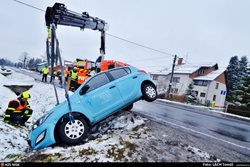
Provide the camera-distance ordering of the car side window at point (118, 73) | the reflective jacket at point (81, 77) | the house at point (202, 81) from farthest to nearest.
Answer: the house at point (202, 81)
the reflective jacket at point (81, 77)
the car side window at point (118, 73)

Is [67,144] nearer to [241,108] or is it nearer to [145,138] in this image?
[145,138]

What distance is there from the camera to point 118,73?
6.03 m

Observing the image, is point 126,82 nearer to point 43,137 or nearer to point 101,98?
point 101,98

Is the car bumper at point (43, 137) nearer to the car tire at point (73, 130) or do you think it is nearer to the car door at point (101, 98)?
the car tire at point (73, 130)

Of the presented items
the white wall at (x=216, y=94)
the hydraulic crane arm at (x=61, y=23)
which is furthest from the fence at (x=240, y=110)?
the white wall at (x=216, y=94)

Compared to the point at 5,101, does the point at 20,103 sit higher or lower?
higher

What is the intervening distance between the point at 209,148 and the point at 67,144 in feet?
11.6

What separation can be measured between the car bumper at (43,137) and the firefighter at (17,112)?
2.49 metres

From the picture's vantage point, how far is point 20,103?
680cm

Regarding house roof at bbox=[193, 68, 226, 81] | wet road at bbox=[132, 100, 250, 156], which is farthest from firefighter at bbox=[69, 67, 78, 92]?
house roof at bbox=[193, 68, 226, 81]

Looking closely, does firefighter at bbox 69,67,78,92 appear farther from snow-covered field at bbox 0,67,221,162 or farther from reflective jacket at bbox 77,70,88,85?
snow-covered field at bbox 0,67,221,162

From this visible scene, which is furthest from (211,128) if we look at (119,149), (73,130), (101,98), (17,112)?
(17,112)

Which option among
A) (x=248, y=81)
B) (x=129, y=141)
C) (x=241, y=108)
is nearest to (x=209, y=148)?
(x=129, y=141)

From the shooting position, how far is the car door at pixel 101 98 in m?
5.04
